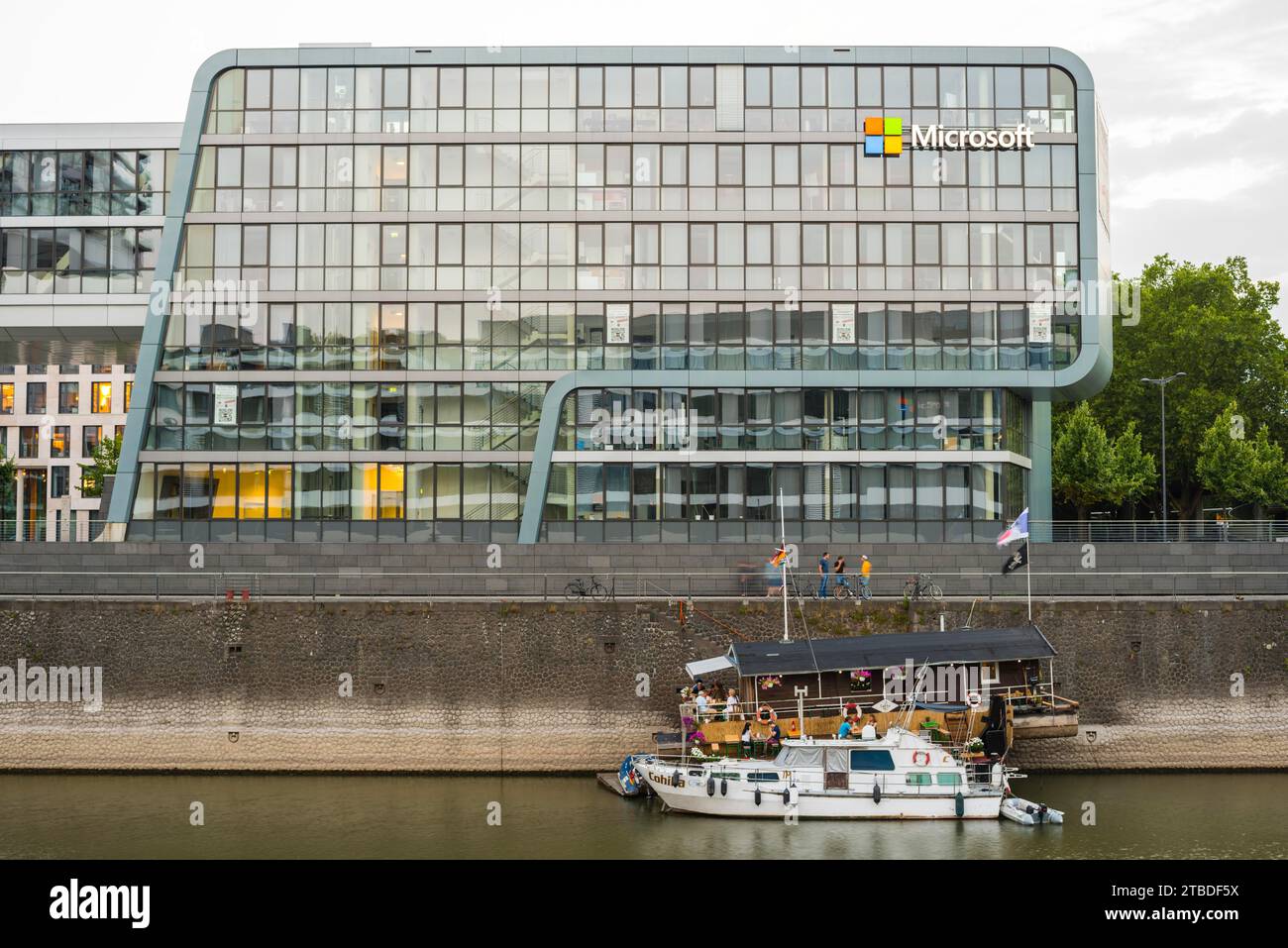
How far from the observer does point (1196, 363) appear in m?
86.9

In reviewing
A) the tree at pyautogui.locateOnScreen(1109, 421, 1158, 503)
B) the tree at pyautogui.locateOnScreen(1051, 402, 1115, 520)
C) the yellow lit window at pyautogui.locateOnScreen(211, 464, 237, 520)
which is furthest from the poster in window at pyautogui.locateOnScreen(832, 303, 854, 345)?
the tree at pyautogui.locateOnScreen(1109, 421, 1158, 503)

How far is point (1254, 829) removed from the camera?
117ft

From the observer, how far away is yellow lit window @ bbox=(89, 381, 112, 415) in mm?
109938

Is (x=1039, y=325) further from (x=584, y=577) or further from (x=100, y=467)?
(x=100, y=467)

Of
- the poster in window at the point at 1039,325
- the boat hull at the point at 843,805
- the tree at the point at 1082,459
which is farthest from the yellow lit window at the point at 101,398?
the boat hull at the point at 843,805

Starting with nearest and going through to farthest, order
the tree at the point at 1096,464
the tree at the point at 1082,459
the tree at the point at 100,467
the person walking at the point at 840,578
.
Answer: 1. the person walking at the point at 840,578
2. the tree at the point at 1096,464
3. the tree at the point at 1082,459
4. the tree at the point at 100,467

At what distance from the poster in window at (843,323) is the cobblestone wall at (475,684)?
51.2 feet

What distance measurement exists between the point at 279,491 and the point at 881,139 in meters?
28.4

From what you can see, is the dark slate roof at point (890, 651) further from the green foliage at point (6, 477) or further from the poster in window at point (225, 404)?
the green foliage at point (6, 477)

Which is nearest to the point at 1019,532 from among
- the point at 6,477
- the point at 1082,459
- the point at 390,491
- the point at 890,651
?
the point at 890,651

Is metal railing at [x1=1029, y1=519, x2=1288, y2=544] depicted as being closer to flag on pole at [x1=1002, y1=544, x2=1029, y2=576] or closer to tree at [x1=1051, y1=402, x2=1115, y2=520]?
flag on pole at [x1=1002, y1=544, x2=1029, y2=576]

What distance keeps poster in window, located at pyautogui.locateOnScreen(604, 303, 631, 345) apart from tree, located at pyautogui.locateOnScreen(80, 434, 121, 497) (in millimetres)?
47400

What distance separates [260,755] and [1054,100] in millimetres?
39972

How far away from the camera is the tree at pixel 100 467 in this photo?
92.4 m
